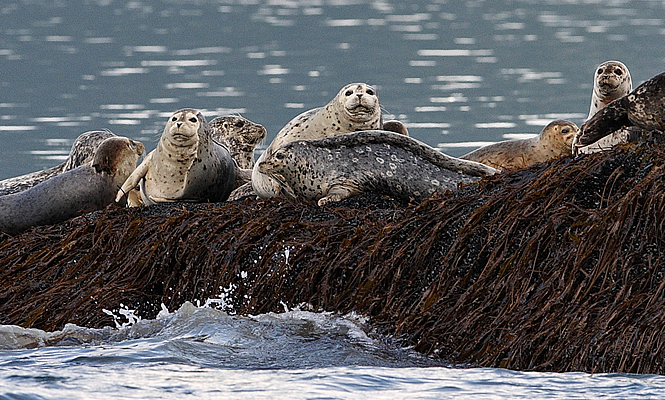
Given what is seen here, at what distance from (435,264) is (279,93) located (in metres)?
15.8

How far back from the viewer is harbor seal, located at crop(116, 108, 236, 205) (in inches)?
276

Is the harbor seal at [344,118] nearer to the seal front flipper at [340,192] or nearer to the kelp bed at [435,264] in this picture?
the seal front flipper at [340,192]

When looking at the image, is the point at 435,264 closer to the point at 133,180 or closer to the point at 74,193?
the point at 133,180

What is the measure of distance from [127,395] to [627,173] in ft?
8.31

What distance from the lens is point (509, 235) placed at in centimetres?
484

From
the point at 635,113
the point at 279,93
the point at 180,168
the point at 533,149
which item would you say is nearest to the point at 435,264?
the point at 635,113

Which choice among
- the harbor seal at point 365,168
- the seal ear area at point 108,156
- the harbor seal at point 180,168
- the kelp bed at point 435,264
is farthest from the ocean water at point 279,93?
the seal ear area at point 108,156

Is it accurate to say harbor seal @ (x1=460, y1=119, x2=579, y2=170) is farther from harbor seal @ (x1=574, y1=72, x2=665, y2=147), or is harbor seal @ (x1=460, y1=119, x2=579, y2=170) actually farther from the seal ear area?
the seal ear area

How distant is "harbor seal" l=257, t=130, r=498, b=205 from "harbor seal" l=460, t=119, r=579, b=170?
153 cm

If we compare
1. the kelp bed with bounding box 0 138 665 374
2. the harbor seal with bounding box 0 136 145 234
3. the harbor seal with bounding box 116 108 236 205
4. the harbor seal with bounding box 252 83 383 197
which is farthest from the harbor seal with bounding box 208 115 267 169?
the kelp bed with bounding box 0 138 665 374

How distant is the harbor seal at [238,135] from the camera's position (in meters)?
9.52

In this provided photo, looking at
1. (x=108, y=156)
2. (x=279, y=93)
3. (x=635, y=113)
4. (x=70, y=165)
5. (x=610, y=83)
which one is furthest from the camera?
(x=279, y=93)

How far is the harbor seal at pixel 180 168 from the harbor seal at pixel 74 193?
21 cm

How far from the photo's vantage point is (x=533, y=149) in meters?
8.24
